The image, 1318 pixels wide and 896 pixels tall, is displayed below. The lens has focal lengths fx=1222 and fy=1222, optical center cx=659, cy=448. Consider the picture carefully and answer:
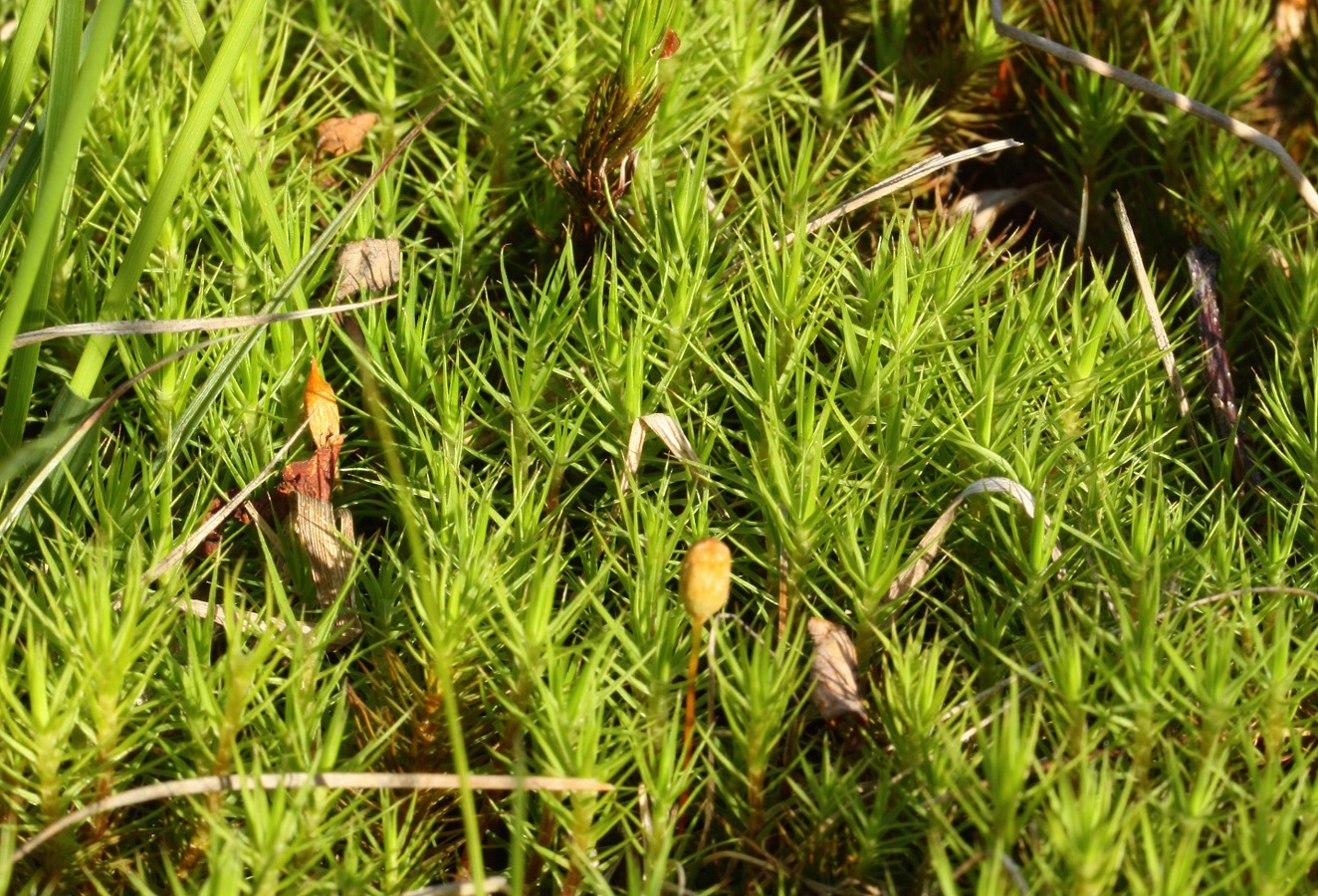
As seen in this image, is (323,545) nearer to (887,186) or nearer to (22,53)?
(22,53)

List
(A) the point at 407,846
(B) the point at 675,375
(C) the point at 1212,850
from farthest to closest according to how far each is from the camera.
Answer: (B) the point at 675,375 → (A) the point at 407,846 → (C) the point at 1212,850

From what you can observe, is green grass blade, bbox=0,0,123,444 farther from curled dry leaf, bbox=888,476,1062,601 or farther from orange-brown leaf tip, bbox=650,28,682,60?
curled dry leaf, bbox=888,476,1062,601

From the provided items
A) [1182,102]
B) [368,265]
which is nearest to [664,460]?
[368,265]

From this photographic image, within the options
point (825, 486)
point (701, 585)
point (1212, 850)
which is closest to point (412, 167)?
point (825, 486)

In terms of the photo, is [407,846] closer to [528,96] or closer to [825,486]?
[825,486]

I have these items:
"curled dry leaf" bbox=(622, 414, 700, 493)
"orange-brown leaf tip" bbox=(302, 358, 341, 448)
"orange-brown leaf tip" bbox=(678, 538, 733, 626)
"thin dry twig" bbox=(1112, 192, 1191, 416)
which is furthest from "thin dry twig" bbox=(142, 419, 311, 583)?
"thin dry twig" bbox=(1112, 192, 1191, 416)

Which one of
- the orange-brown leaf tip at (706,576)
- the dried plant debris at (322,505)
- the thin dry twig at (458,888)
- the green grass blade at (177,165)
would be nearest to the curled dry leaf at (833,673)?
the orange-brown leaf tip at (706,576)

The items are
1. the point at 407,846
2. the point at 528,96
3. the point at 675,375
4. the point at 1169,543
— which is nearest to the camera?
the point at 407,846
